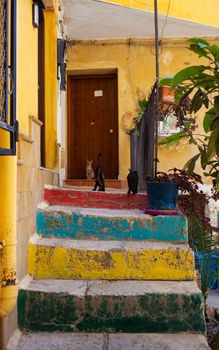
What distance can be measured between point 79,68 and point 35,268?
4843 mm

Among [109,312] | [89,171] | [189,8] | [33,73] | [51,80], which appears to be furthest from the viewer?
[89,171]

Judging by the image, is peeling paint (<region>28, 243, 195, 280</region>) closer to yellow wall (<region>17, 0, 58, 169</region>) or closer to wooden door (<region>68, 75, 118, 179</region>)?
yellow wall (<region>17, 0, 58, 169</region>)

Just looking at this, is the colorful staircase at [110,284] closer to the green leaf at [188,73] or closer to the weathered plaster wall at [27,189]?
the weathered plaster wall at [27,189]

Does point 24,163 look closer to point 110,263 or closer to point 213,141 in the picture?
point 110,263

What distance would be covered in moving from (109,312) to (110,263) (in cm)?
36

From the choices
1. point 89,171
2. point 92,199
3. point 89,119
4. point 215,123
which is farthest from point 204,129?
point 89,119

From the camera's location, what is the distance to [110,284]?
2453mm

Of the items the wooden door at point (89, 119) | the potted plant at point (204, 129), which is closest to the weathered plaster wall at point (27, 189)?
the potted plant at point (204, 129)

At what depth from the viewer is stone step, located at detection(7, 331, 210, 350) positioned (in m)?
2.06

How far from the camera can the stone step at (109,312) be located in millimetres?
2260

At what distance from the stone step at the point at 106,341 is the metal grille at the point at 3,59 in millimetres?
1280

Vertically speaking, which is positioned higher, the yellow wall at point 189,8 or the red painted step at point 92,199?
the yellow wall at point 189,8

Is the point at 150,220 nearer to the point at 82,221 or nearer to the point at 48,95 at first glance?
the point at 82,221

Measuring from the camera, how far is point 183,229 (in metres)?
2.76
